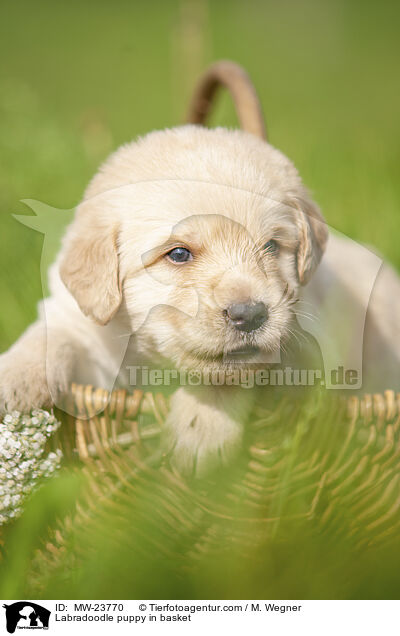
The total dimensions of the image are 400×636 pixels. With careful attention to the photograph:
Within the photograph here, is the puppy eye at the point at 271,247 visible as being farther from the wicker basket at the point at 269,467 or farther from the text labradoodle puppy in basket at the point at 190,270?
the wicker basket at the point at 269,467

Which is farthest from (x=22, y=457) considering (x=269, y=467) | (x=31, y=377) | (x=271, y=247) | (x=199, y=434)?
(x=271, y=247)

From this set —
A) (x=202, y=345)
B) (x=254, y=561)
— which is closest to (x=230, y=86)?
(x=202, y=345)

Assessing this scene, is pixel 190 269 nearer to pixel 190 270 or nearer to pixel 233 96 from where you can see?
pixel 190 270

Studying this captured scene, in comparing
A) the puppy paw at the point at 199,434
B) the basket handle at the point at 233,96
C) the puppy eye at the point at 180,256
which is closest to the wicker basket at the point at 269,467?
the puppy paw at the point at 199,434

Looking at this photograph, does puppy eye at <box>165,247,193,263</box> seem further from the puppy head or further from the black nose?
the black nose

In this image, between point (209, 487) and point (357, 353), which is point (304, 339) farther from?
point (209, 487)
